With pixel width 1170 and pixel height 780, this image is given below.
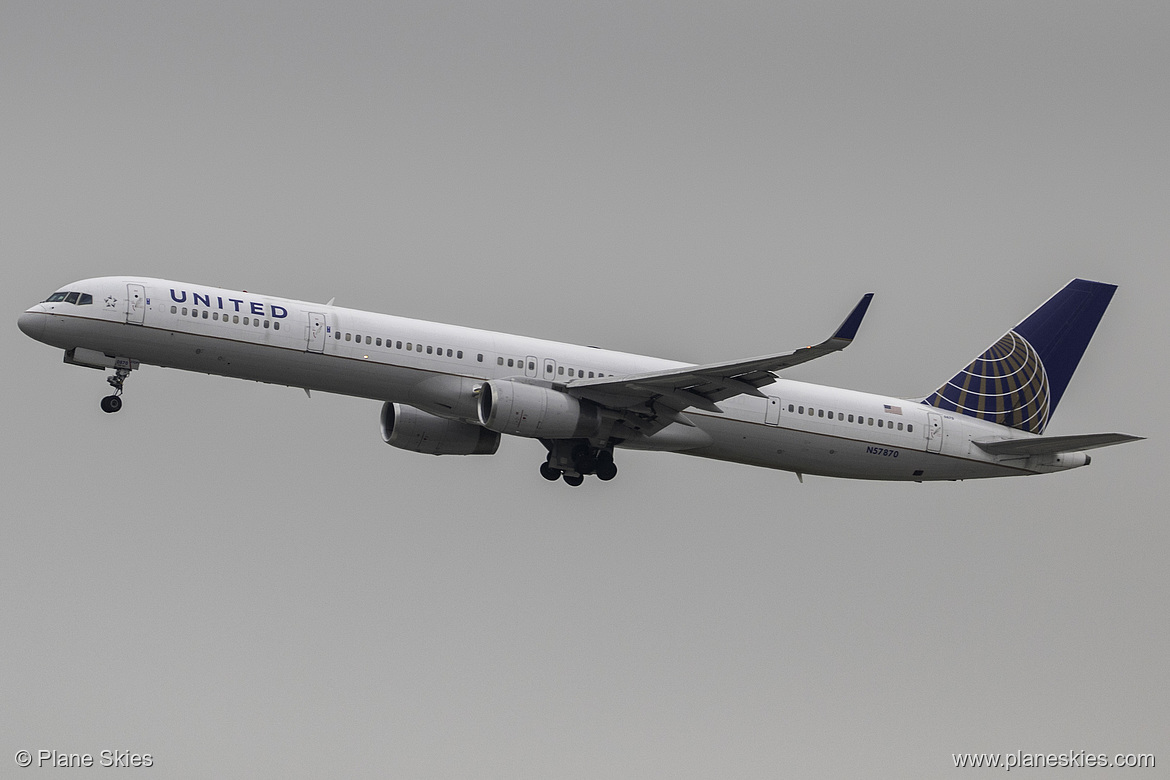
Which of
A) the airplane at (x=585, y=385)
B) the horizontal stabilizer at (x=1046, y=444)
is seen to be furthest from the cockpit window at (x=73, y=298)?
the horizontal stabilizer at (x=1046, y=444)

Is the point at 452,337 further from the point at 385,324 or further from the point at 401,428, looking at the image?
the point at 401,428

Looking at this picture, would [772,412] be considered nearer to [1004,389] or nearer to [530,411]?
[530,411]

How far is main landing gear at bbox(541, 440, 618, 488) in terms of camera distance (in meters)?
50.3

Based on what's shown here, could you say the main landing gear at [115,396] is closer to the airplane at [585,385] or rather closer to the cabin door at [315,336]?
the airplane at [585,385]

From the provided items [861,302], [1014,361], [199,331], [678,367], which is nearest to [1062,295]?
[1014,361]

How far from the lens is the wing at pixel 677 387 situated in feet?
146

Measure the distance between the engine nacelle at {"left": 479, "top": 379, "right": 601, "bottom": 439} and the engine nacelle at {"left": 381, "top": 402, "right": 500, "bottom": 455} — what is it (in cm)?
511

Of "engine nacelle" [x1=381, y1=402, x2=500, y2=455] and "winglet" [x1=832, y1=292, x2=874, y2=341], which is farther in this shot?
"engine nacelle" [x1=381, y1=402, x2=500, y2=455]

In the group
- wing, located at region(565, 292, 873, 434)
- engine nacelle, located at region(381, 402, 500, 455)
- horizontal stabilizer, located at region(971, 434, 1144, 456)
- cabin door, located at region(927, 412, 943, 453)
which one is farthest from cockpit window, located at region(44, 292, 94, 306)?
horizontal stabilizer, located at region(971, 434, 1144, 456)

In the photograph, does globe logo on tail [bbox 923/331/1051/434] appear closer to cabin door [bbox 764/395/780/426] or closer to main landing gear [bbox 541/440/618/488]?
cabin door [bbox 764/395/780/426]

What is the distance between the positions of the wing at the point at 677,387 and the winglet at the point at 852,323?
2453 millimetres

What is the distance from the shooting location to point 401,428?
168ft

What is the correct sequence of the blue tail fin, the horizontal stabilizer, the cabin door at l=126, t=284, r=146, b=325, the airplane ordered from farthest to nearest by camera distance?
the blue tail fin, the horizontal stabilizer, the airplane, the cabin door at l=126, t=284, r=146, b=325

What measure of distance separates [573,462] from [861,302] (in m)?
13.9
